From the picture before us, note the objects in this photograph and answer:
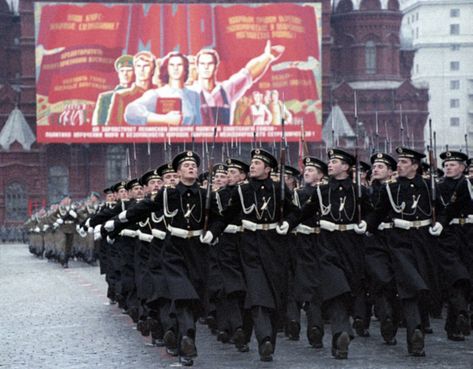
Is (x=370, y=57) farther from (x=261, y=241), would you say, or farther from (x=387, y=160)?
(x=261, y=241)

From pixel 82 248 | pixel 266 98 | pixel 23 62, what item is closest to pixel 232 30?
pixel 266 98

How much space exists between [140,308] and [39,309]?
4.29 meters

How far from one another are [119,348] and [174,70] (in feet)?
172

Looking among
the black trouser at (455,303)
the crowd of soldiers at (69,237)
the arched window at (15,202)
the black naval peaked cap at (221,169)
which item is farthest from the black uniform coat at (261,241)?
the arched window at (15,202)

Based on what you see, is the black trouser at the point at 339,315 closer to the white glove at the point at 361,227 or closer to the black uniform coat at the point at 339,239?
the black uniform coat at the point at 339,239

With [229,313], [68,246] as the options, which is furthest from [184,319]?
[68,246]

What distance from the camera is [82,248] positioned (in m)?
35.2

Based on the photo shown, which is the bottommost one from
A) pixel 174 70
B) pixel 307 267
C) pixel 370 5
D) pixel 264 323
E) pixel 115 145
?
pixel 264 323

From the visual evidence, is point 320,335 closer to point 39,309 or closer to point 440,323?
point 440,323

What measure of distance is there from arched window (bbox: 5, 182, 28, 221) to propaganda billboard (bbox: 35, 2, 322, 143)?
732 cm

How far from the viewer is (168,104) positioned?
65250mm

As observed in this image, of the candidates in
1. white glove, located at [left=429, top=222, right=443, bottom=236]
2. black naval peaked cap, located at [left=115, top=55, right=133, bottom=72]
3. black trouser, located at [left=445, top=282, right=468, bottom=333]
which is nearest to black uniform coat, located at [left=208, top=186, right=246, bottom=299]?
white glove, located at [left=429, top=222, right=443, bottom=236]

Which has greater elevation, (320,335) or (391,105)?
(391,105)

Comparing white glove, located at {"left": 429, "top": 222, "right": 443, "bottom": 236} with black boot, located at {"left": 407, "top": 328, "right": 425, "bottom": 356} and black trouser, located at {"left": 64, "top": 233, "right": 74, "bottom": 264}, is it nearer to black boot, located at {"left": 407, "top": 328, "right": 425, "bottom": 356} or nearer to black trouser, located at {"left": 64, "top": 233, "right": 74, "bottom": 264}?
black boot, located at {"left": 407, "top": 328, "right": 425, "bottom": 356}
